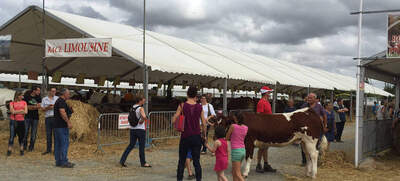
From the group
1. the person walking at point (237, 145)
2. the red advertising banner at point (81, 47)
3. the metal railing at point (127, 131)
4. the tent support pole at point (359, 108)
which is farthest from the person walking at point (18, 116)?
the tent support pole at point (359, 108)

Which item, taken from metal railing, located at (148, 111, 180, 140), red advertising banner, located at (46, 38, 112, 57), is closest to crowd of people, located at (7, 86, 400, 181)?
red advertising banner, located at (46, 38, 112, 57)

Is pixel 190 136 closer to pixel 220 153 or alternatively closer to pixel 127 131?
pixel 220 153

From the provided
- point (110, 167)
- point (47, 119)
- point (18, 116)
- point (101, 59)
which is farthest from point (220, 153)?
point (101, 59)

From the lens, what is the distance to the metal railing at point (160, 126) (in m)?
12.1

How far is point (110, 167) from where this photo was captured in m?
8.15

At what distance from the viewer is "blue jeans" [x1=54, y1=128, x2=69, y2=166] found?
26.5 feet

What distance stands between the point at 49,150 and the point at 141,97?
10.6 ft

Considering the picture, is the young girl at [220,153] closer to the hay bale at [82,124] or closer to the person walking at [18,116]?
the person walking at [18,116]

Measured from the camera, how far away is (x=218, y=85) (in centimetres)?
2656

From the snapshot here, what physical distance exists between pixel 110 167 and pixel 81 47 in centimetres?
464

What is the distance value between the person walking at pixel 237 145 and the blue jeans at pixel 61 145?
3.94 metres

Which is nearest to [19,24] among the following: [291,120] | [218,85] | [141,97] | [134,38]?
[134,38]

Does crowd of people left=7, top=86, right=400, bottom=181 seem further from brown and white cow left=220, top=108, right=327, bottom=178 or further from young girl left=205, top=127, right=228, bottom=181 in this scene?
brown and white cow left=220, top=108, right=327, bottom=178

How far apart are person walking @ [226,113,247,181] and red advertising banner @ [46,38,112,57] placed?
597 cm
